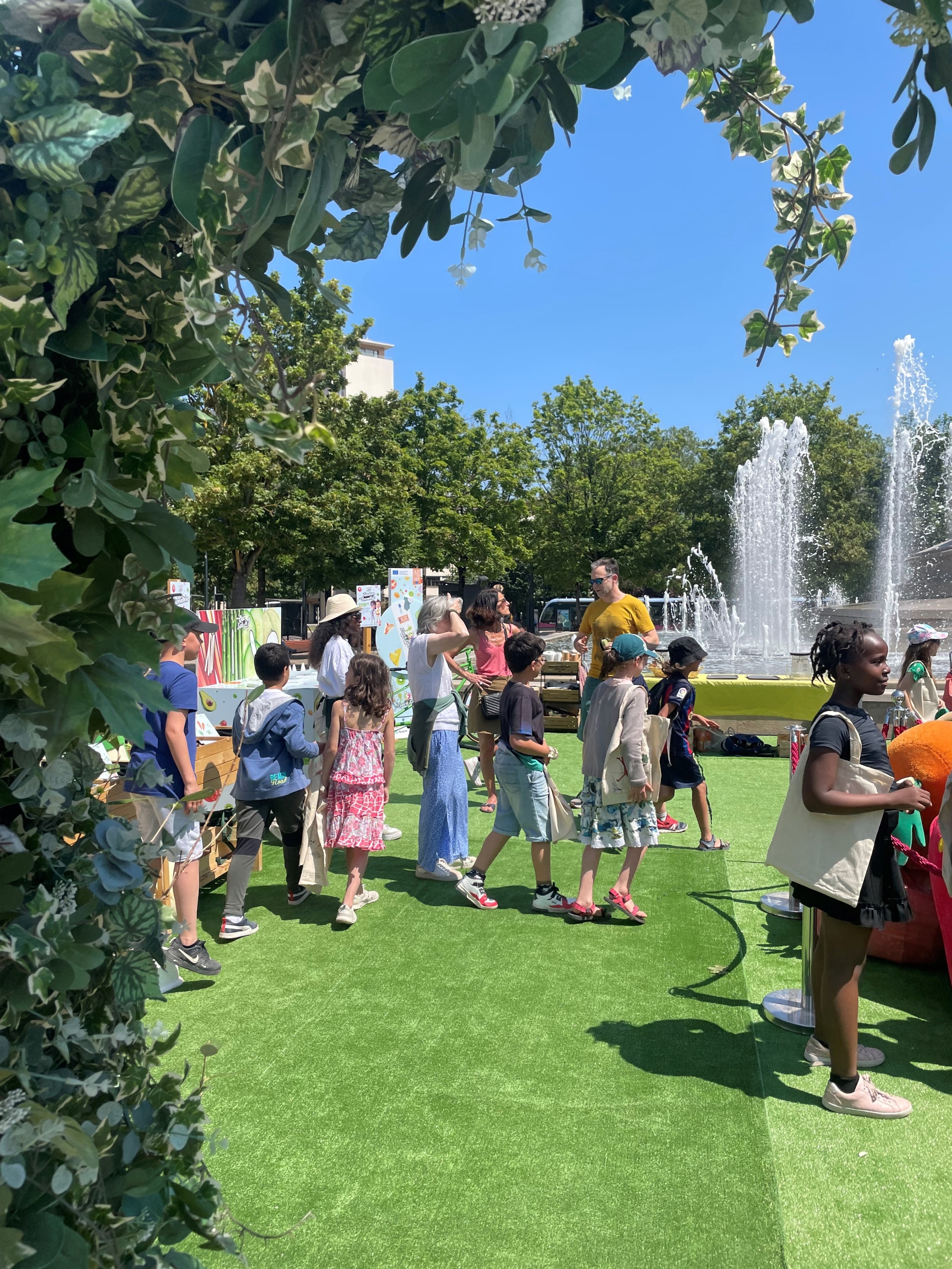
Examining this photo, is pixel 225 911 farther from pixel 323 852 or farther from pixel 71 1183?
Answer: pixel 71 1183

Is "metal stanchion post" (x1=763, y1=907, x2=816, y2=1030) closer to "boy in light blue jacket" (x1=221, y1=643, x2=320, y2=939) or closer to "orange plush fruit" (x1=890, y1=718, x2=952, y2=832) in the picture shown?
"orange plush fruit" (x1=890, y1=718, x2=952, y2=832)

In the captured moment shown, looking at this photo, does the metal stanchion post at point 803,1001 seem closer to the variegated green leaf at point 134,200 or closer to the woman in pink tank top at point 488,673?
the woman in pink tank top at point 488,673

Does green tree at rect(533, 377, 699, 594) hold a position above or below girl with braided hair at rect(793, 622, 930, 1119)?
above

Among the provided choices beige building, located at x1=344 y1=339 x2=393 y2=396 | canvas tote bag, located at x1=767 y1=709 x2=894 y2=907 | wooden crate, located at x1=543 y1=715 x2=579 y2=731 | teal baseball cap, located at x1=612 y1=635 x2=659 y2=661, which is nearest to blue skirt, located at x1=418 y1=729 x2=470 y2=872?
teal baseball cap, located at x1=612 y1=635 x2=659 y2=661

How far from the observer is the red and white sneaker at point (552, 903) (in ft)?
17.6

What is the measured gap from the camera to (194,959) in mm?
4492

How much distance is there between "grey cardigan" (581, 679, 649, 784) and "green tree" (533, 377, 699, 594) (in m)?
27.0

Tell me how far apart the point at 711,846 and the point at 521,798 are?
2.14 meters

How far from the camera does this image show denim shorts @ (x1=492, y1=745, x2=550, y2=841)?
5312mm

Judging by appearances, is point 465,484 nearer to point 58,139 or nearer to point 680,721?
point 680,721

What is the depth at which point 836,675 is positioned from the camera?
3.38 meters

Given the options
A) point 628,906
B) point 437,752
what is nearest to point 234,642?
point 437,752

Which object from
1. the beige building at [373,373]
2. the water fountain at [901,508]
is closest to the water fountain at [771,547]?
the water fountain at [901,508]

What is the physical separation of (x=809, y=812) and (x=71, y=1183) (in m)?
2.81
